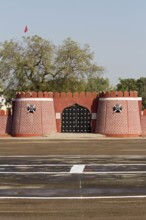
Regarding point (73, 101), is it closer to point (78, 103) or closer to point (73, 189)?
point (78, 103)

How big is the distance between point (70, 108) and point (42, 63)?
16656 mm

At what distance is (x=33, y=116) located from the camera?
1834 inches

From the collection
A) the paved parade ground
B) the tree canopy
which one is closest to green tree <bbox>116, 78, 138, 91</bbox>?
the tree canopy

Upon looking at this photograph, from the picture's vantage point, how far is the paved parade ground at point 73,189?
33.9ft

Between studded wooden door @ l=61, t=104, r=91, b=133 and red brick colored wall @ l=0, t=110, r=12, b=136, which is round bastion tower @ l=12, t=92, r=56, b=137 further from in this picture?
studded wooden door @ l=61, t=104, r=91, b=133

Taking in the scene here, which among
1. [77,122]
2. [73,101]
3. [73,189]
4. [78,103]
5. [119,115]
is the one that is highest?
[73,101]

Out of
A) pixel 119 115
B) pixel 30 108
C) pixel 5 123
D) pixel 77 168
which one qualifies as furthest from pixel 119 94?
pixel 77 168

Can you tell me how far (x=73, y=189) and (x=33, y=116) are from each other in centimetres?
3322

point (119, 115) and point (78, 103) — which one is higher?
point (78, 103)

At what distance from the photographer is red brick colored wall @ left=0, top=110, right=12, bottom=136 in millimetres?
48219
